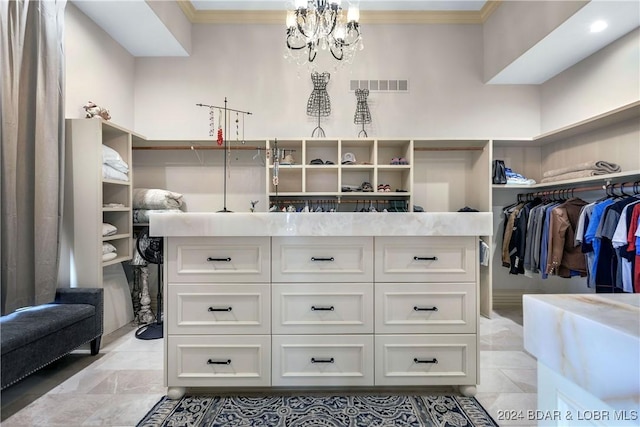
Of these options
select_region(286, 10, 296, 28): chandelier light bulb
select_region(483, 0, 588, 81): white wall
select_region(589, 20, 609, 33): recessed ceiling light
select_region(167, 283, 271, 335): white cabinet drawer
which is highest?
select_region(483, 0, 588, 81): white wall

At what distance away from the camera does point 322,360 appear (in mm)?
1763

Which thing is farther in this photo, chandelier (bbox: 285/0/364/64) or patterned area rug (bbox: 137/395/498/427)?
chandelier (bbox: 285/0/364/64)

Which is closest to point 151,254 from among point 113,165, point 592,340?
point 113,165

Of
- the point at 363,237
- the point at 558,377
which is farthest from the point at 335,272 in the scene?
the point at 558,377

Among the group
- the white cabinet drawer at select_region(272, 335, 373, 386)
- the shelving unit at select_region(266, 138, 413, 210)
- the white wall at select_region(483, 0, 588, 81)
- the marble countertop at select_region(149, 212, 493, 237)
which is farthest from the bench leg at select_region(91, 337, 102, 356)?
the white wall at select_region(483, 0, 588, 81)

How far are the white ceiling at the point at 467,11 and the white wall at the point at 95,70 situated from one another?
113mm

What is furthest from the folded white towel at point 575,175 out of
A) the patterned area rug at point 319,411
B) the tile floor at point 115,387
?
the patterned area rug at point 319,411

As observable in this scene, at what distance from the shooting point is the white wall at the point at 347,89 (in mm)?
3887

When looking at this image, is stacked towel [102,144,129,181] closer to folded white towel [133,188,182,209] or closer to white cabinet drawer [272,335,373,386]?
folded white towel [133,188,182,209]

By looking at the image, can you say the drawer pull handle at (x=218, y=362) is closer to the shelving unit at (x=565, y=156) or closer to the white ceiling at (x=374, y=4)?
the shelving unit at (x=565, y=156)

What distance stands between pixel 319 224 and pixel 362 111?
2.58 m

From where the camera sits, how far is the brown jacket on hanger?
282 centimetres

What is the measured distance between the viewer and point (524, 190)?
384 centimetres

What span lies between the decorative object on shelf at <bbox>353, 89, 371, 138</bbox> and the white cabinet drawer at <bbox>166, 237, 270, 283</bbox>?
254cm
